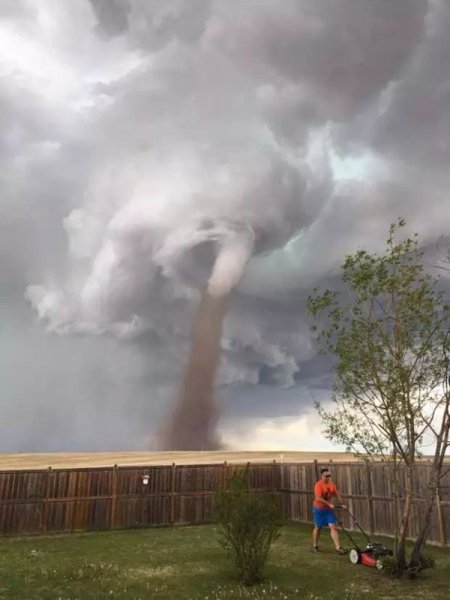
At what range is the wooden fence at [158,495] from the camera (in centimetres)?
1767

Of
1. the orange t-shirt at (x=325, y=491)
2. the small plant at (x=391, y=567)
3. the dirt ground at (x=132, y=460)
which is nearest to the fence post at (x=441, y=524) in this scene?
the orange t-shirt at (x=325, y=491)

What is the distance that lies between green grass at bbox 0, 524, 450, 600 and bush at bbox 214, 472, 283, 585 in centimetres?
40

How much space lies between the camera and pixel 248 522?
9859 mm

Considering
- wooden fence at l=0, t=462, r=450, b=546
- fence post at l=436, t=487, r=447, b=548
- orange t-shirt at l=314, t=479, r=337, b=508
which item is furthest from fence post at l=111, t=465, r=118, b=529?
fence post at l=436, t=487, r=447, b=548

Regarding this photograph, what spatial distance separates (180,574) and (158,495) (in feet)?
33.9

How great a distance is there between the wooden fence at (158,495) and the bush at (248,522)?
7.44 meters

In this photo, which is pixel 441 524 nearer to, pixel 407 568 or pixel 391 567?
pixel 407 568

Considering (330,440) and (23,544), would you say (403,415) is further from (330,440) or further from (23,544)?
(23,544)

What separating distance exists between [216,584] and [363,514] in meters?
9.66

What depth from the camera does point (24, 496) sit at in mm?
18922

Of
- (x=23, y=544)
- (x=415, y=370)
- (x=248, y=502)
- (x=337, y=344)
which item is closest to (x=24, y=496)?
(x=23, y=544)

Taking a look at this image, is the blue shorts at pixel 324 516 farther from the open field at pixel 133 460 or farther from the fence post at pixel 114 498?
the open field at pixel 133 460

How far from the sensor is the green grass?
9414 mm

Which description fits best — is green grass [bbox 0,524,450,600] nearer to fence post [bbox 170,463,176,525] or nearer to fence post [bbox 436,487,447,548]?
fence post [bbox 436,487,447,548]
